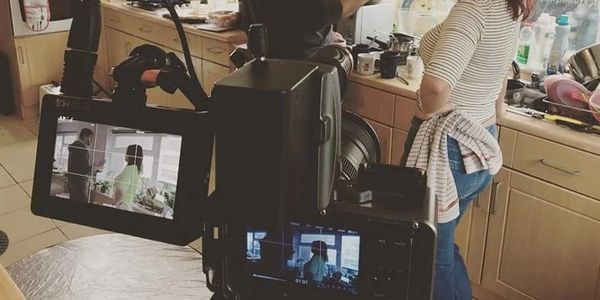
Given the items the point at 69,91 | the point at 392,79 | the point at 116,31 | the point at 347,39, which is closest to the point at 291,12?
the point at 392,79

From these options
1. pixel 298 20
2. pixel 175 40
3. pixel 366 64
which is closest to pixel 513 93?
pixel 366 64

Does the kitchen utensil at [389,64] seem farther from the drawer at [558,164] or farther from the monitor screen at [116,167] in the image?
the monitor screen at [116,167]

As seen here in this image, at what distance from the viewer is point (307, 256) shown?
0.86 meters

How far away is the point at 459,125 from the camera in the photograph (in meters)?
1.74

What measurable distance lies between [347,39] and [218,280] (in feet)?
7.52

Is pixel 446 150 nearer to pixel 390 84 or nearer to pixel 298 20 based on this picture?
pixel 298 20

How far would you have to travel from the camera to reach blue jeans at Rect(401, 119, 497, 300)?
67.9 inches

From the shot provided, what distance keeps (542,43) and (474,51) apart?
1.18m

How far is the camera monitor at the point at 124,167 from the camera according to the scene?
0.87 m

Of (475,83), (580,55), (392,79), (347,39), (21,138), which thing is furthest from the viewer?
(21,138)

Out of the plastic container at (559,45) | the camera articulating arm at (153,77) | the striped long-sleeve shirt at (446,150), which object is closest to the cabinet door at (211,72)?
the plastic container at (559,45)

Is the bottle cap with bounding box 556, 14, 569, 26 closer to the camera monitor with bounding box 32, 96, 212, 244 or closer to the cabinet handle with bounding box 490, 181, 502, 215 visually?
the cabinet handle with bounding box 490, 181, 502, 215

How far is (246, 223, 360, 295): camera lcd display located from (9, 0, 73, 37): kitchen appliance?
11.6ft

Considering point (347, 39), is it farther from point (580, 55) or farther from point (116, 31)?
point (116, 31)
